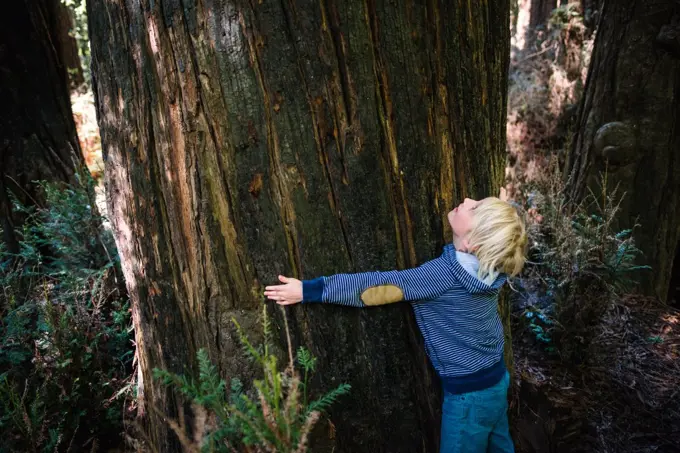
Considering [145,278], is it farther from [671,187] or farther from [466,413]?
[671,187]

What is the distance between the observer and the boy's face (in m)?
2.22

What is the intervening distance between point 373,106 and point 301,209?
0.52m

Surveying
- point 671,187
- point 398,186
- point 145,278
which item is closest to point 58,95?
point 145,278

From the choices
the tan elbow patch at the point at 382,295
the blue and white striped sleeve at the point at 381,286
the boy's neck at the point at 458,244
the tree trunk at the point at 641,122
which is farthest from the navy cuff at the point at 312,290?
the tree trunk at the point at 641,122

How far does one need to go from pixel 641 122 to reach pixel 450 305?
12.1 ft

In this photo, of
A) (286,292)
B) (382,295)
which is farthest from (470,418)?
(286,292)

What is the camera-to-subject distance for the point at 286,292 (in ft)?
6.85

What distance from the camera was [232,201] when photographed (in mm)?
2037

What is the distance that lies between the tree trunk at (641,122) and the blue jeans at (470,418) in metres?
3.08

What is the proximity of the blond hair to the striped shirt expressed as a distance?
5cm

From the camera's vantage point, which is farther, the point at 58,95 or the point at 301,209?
the point at 58,95

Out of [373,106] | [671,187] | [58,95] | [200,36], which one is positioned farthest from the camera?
[58,95]

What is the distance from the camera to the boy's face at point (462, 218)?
222 cm

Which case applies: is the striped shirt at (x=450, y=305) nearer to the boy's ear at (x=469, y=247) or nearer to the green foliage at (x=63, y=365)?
the boy's ear at (x=469, y=247)
